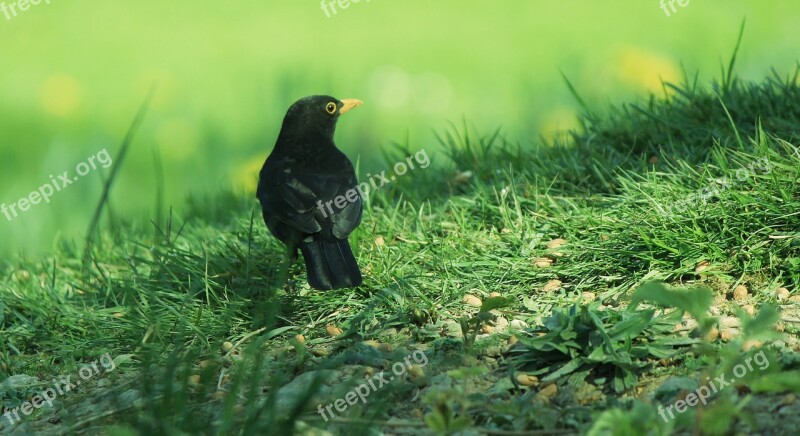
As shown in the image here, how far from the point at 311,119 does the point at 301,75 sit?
267cm

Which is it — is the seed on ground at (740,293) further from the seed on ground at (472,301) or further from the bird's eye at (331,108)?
the bird's eye at (331,108)

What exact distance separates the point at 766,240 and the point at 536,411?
1.32 metres

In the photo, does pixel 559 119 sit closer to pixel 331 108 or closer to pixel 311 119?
pixel 331 108

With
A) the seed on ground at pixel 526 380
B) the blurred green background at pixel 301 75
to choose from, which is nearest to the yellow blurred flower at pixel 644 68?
the blurred green background at pixel 301 75

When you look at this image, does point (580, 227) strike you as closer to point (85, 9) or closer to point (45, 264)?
point (45, 264)

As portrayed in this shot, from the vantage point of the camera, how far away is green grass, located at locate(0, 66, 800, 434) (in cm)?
254

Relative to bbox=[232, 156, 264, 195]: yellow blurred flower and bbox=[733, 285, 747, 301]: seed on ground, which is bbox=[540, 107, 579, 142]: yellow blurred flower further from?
bbox=[733, 285, 747, 301]: seed on ground

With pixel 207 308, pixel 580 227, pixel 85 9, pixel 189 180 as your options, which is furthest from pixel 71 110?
pixel 580 227

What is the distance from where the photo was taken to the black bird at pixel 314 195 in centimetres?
350

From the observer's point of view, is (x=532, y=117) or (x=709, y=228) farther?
(x=532, y=117)

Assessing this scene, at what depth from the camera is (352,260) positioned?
11.5ft

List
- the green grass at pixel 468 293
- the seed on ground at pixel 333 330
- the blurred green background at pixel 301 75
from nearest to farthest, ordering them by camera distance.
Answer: the green grass at pixel 468 293 → the seed on ground at pixel 333 330 → the blurred green background at pixel 301 75

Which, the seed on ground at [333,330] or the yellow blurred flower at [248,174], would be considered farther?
the yellow blurred flower at [248,174]

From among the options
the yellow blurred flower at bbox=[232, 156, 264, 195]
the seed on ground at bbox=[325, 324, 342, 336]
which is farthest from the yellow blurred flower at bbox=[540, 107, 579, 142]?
the seed on ground at bbox=[325, 324, 342, 336]
